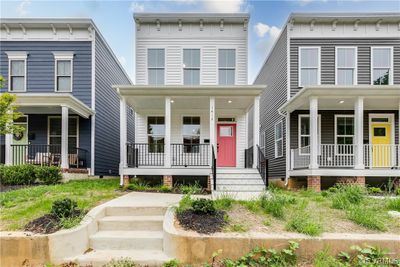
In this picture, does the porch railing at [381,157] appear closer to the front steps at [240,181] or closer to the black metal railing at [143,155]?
the front steps at [240,181]

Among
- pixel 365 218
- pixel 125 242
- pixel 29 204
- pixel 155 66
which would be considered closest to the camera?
pixel 125 242

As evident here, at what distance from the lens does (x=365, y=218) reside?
4984 millimetres

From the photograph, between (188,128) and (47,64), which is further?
(47,64)

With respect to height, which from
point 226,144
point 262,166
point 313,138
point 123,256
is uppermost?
point 313,138

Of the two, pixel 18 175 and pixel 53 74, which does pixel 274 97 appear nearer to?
pixel 53 74

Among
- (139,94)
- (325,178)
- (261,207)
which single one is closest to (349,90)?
(325,178)

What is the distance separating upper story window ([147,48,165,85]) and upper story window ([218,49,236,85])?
2.58m

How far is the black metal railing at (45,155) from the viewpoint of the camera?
38.0ft

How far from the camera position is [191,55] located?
12.9 metres

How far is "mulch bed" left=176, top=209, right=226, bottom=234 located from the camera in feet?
15.3

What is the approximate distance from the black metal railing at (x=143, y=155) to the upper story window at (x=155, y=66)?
298cm

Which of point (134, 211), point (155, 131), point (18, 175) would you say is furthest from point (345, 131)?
point (18, 175)

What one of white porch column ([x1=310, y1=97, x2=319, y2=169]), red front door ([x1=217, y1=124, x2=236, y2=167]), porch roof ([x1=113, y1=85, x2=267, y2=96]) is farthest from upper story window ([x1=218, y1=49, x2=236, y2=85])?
white porch column ([x1=310, y1=97, x2=319, y2=169])

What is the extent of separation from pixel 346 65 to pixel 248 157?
5996 mm
